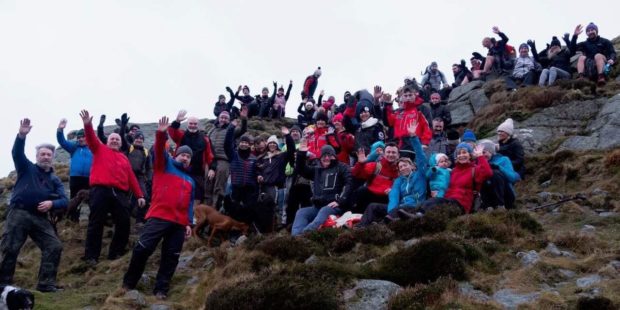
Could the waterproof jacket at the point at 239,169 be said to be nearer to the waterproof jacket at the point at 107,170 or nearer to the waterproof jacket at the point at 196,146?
the waterproof jacket at the point at 196,146

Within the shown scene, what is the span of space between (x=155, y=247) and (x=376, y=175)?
505 centimetres

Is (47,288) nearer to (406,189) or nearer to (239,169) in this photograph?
(239,169)

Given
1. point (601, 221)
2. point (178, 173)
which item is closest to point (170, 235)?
point (178, 173)

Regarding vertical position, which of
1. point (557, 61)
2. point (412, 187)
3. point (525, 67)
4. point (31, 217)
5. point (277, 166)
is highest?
point (557, 61)

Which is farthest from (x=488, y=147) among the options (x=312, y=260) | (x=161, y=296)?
(x=161, y=296)

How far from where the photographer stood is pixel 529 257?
35.2 ft

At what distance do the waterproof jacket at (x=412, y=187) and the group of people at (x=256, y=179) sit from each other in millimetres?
21

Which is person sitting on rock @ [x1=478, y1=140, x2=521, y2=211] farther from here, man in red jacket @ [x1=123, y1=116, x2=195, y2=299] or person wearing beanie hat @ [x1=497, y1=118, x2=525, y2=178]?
man in red jacket @ [x1=123, y1=116, x2=195, y2=299]

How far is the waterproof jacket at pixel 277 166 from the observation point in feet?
53.0

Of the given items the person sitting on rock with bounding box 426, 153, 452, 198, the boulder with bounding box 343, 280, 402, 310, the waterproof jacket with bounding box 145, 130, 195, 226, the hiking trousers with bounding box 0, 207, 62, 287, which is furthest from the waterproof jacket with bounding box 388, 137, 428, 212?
the hiking trousers with bounding box 0, 207, 62, 287

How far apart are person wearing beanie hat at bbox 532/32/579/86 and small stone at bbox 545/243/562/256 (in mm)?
15312

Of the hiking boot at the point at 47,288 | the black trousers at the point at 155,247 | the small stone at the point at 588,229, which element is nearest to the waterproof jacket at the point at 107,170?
the black trousers at the point at 155,247

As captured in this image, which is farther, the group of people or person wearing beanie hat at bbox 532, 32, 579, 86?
person wearing beanie hat at bbox 532, 32, 579, 86

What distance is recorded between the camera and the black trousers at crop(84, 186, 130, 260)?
46.4 feet
